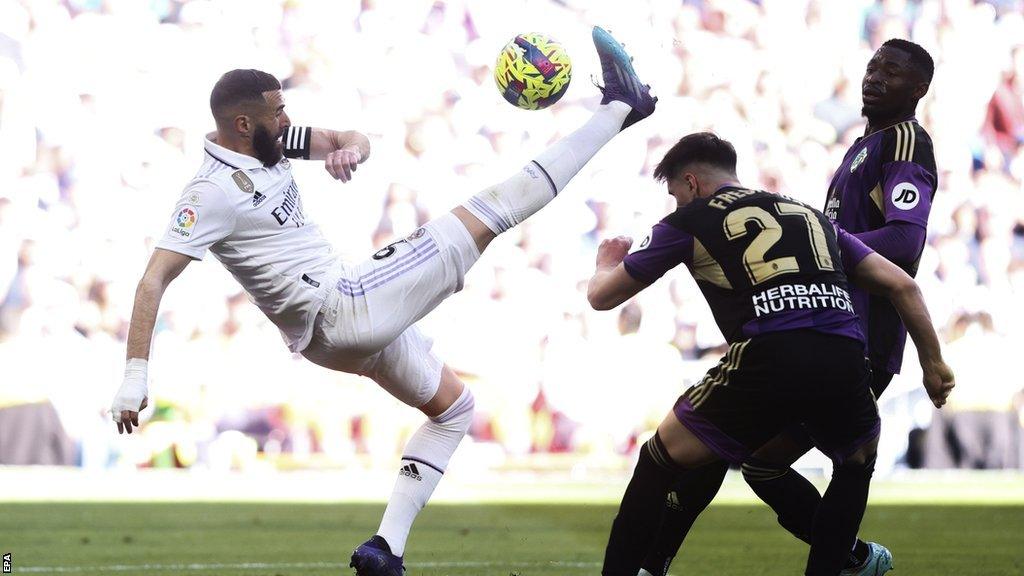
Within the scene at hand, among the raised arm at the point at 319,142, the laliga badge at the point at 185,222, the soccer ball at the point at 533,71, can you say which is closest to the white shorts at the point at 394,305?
the raised arm at the point at 319,142

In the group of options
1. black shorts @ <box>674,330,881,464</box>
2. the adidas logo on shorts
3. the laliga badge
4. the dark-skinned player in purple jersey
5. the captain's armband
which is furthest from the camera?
the captain's armband

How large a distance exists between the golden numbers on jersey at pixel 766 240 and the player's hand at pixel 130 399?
2.07 meters

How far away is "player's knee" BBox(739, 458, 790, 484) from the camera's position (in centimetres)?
515

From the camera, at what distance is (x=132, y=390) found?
4621 millimetres

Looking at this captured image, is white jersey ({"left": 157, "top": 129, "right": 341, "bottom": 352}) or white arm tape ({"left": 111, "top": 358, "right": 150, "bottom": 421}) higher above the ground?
white jersey ({"left": 157, "top": 129, "right": 341, "bottom": 352})

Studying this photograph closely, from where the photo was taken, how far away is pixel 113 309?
12.6 m

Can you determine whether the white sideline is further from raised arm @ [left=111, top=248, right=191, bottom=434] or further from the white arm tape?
the white arm tape

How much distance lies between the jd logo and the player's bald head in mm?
2456

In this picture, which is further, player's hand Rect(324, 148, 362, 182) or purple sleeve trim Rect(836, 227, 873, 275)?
player's hand Rect(324, 148, 362, 182)

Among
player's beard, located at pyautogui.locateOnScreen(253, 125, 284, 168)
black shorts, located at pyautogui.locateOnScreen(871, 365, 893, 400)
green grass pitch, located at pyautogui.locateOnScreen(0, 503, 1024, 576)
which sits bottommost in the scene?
green grass pitch, located at pyautogui.locateOnScreen(0, 503, 1024, 576)

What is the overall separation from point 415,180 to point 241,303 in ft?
6.95

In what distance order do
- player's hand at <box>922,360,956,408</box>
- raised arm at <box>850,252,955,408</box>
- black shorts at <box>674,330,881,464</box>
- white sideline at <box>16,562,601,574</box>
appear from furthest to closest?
white sideline at <box>16,562,601,574</box> < player's hand at <box>922,360,956,408</box> < raised arm at <box>850,252,955,408</box> < black shorts at <box>674,330,881,464</box>

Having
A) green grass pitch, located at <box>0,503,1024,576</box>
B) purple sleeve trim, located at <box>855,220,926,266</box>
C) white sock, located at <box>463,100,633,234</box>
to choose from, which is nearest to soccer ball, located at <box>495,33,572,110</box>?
white sock, located at <box>463,100,633,234</box>

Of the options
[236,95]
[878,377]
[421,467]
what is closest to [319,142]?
[236,95]
